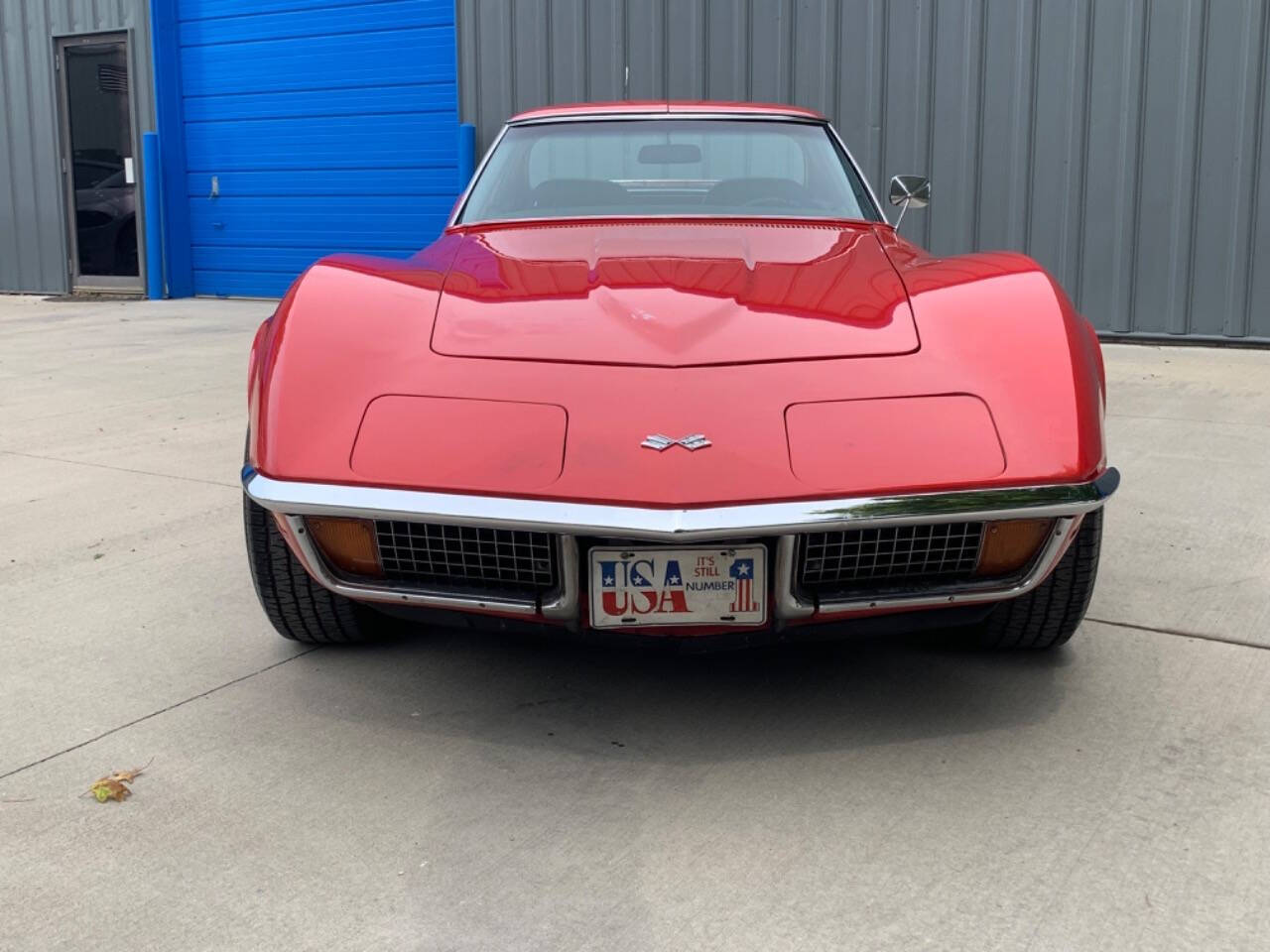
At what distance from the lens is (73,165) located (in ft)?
42.9

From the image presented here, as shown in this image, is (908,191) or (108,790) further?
(908,191)

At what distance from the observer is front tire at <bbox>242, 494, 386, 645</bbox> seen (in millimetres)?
2734

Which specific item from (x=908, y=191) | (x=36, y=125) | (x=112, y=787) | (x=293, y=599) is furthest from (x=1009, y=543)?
(x=36, y=125)

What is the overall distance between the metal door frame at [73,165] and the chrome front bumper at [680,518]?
11.6 metres

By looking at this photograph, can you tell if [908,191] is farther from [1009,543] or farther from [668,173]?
[1009,543]

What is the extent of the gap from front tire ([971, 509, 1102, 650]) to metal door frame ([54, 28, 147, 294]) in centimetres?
1180

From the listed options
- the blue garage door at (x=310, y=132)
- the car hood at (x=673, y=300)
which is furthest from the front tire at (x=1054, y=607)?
the blue garage door at (x=310, y=132)

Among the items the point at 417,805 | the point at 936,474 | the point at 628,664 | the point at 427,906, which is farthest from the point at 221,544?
the point at 936,474

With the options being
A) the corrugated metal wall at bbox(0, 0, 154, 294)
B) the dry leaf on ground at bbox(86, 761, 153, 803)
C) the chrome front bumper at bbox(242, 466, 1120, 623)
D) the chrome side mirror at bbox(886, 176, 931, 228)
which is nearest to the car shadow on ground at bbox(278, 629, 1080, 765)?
the chrome front bumper at bbox(242, 466, 1120, 623)

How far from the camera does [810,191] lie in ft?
12.2

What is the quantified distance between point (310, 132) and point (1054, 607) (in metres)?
10.6

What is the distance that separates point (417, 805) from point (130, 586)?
1.64 metres

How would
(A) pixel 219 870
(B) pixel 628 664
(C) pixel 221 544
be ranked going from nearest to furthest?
(A) pixel 219 870 → (B) pixel 628 664 → (C) pixel 221 544

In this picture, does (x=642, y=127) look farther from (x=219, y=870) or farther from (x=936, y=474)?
(x=219, y=870)
